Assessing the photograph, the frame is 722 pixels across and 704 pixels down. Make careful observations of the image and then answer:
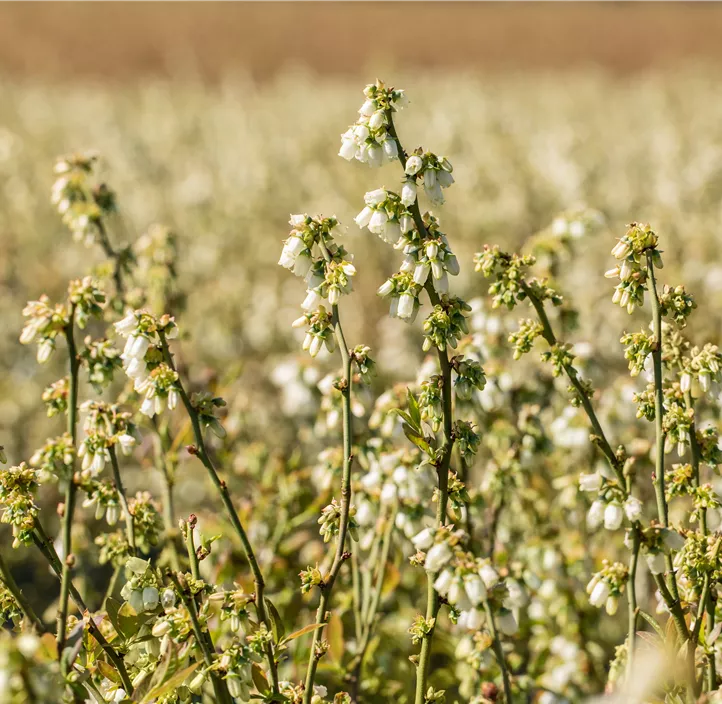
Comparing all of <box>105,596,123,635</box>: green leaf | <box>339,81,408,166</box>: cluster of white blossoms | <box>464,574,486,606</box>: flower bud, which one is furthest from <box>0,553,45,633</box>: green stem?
<box>339,81,408,166</box>: cluster of white blossoms

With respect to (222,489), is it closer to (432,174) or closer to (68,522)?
(68,522)

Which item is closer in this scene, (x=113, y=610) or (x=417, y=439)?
(x=417, y=439)

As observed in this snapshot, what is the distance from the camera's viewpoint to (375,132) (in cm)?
193

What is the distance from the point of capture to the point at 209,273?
7.60m

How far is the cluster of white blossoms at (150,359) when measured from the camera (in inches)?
77.5

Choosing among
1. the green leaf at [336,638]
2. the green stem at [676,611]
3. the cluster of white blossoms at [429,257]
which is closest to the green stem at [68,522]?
the cluster of white blossoms at [429,257]

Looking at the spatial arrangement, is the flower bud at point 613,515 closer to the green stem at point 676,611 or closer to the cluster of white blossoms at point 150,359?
the green stem at point 676,611

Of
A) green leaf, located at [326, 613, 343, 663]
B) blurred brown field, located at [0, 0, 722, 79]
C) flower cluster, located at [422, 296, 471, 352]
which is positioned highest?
blurred brown field, located at [0, 0, 722, 79]

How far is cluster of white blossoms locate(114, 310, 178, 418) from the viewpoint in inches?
77.5

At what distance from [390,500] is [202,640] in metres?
1.02

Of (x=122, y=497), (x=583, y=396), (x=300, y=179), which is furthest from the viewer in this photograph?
(x=300, y=179)

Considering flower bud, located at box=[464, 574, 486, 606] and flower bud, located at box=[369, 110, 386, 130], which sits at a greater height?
flower bud, located at box=[369, 110, 386, 130]

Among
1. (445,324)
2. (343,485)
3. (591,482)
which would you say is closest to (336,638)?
(343,485)

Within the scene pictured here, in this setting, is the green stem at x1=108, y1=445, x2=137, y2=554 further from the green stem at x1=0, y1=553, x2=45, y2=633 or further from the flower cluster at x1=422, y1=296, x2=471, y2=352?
the flower cluster at x1=422, y1=296, x2=471, y2=352
